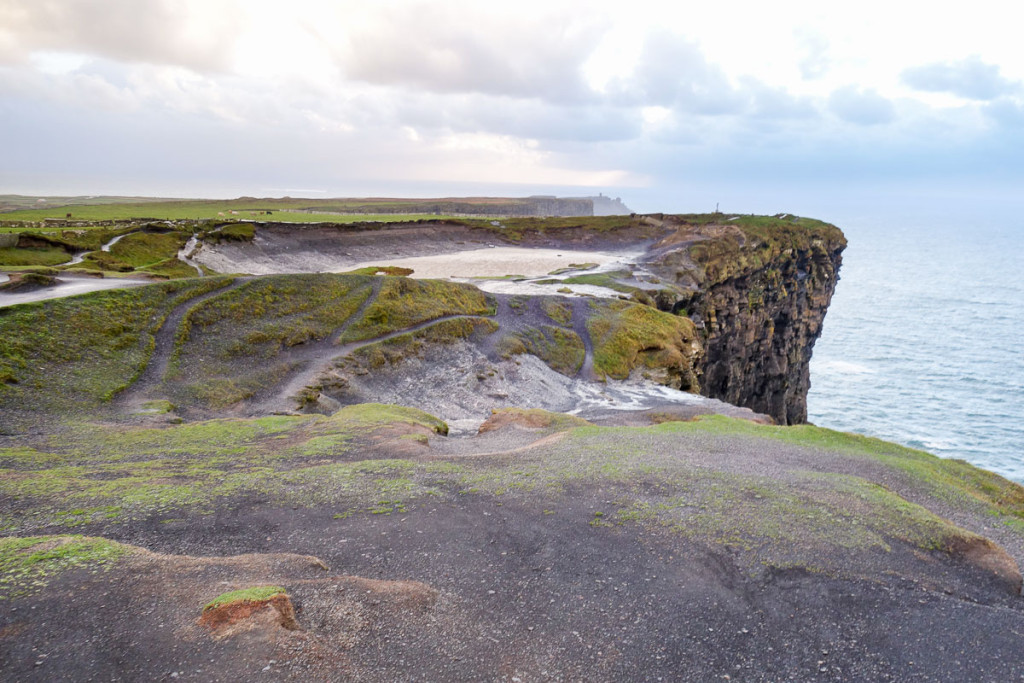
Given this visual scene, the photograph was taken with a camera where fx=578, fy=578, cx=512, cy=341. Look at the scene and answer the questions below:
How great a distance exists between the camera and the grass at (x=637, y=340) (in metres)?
47.2

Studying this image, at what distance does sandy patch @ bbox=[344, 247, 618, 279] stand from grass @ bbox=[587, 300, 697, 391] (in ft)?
58.9

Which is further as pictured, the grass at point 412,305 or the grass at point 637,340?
the grass at point 637,340

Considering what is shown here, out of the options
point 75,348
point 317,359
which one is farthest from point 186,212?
point 75,348

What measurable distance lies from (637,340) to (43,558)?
4257 centimetres

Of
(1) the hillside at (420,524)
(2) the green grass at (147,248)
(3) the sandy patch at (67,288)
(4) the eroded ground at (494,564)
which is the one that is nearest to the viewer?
(4) the eroded ground at (494,564)

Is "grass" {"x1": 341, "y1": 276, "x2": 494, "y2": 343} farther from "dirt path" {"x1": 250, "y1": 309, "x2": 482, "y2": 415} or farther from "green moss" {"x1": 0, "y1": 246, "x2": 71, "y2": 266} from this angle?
"green moss" {"x1": 0, "y1": 246, "x2": 71, "y2": 266}

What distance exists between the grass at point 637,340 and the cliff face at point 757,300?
10540 millimetres

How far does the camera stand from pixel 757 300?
78562 mm

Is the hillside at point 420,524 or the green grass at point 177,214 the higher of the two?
the green grass at point 177,214

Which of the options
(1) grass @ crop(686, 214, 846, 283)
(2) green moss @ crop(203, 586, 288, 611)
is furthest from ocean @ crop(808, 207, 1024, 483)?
(2) green moss @ crop(203, 586, 288, 611)

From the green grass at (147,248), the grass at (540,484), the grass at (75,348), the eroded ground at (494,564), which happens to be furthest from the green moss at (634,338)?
the green grass at (147,248)

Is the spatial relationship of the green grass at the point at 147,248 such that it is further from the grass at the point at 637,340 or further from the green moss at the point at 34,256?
the grass at the point at 637,340

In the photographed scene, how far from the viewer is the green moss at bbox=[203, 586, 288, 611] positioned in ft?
35.0

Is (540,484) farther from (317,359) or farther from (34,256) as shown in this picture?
(34,256)
